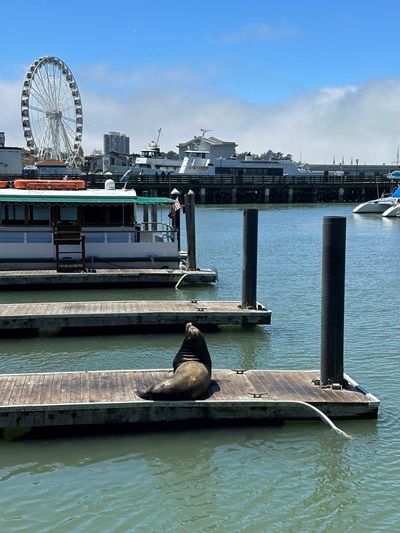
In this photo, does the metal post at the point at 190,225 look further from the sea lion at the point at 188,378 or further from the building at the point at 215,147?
the building at the point at 215,147

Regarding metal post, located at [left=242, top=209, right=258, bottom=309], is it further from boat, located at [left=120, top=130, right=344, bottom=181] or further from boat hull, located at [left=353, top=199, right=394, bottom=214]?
boat, located at [left=120, top=130, right=344, bottom=181]

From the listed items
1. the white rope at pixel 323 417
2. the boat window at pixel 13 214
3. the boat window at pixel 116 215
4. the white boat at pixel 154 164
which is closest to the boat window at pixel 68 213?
the boat window at pixel 116 215

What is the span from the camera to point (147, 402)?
29.4 feet

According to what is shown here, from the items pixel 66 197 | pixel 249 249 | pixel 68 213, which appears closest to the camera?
pixel 249 249

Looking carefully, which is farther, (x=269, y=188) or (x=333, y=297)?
(x=269, y=188)

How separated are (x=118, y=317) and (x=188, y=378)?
5314 mm

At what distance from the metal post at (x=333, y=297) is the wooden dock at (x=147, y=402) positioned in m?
0.35

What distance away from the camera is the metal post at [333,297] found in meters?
9.42

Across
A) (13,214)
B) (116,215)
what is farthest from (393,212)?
(13,214)

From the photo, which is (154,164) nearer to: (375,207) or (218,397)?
(375,207)

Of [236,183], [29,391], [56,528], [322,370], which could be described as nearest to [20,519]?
[56,528]

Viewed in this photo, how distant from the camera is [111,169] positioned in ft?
292

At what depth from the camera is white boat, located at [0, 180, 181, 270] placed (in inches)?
783

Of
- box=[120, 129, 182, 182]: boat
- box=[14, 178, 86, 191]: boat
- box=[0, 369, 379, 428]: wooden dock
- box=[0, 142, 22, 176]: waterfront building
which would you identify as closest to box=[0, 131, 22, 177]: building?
box=[0, 142, 22, 176]: waterfront building
